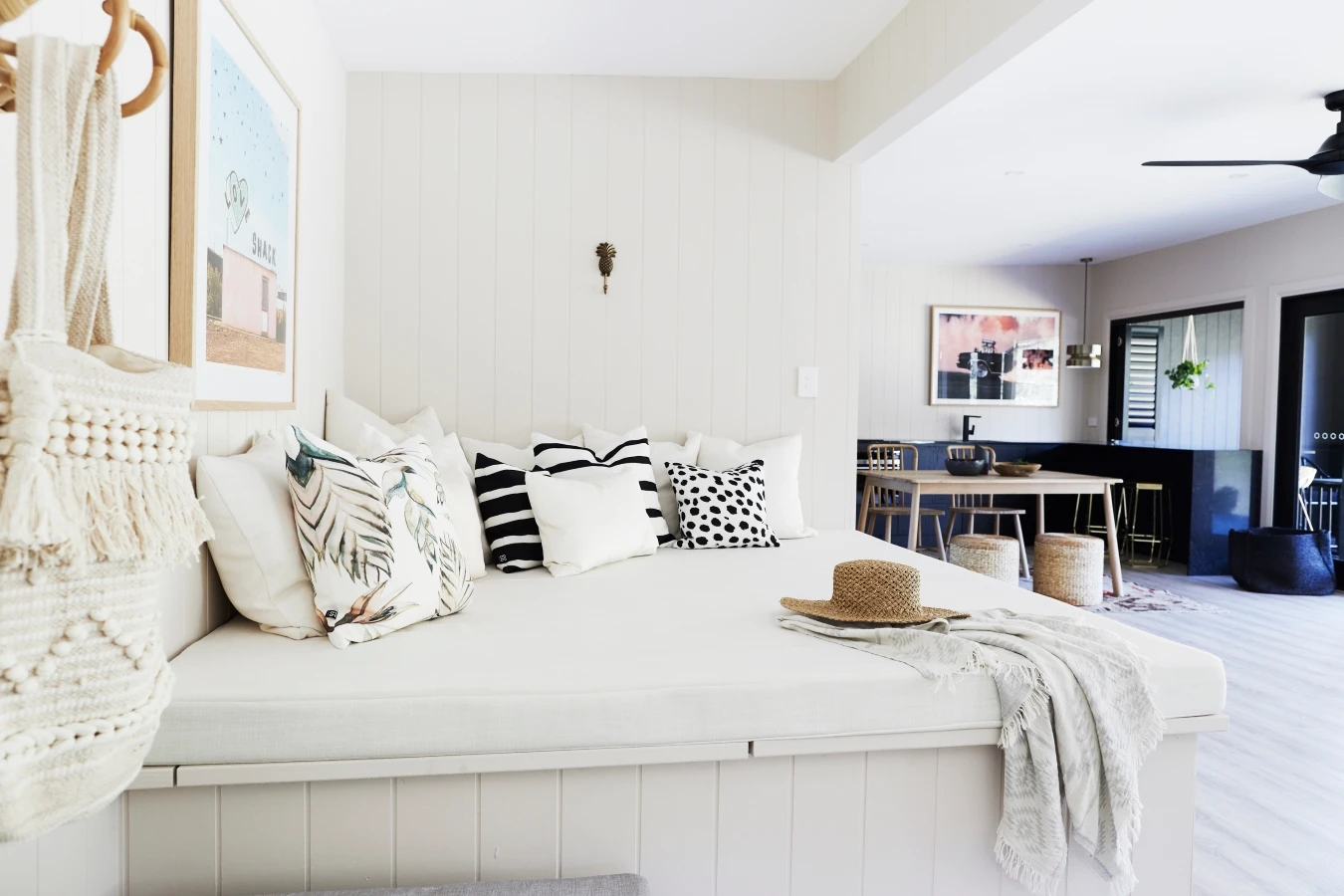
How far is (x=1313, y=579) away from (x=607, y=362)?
4.76 meters

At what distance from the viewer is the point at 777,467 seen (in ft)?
10.6

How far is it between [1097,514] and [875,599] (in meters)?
6.20

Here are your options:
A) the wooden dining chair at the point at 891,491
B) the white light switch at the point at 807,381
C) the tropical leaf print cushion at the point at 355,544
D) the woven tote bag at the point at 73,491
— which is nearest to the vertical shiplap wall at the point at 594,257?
the white light switch at the point at 807,381

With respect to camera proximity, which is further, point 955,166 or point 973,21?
point 955,166

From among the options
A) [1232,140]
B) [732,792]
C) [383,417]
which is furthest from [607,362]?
[1232,140]

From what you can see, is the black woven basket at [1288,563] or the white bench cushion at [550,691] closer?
the white bench cushion at [550,691]

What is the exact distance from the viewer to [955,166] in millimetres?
4762

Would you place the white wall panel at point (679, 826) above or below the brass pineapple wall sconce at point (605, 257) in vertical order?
below

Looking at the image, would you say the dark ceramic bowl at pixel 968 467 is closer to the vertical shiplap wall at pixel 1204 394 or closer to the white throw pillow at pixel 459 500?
the vertical shiplap wall at pixel 1204 394

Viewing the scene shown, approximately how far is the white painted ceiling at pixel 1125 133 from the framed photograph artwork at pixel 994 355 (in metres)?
1.09

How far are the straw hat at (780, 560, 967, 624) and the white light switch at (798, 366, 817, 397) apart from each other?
1.55m

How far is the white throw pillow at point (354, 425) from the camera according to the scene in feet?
9.38

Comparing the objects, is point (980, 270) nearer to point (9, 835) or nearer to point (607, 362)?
point (607, 362)

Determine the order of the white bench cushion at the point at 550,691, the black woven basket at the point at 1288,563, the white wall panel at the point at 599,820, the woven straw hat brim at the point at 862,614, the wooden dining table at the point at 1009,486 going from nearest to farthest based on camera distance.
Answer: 1. the white bench cushion at the point at 550,691
2. the white wall panel at the point at 599,820
3. the woven straw hat brim at the point at 862,614
4. the wooden dining table at the point at 1009,486
5. the black woven basket at the point at 1288,563
